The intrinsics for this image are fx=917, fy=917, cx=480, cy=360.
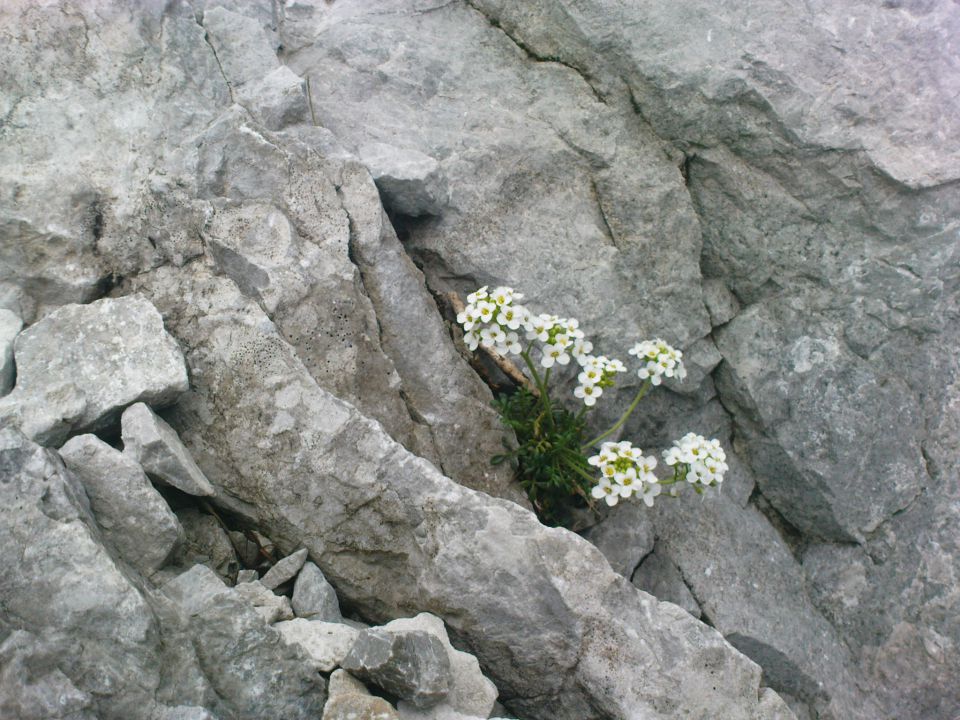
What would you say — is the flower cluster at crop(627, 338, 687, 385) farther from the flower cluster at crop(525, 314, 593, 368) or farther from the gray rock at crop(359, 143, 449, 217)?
the gray rock at crop(359, 143, 449, 217)

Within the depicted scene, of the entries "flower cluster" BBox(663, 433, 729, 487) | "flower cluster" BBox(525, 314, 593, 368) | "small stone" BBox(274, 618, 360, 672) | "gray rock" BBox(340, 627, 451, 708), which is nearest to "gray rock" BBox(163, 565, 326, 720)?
"small stone" BBox(274, 618, 360, 672)

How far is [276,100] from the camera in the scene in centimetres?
465

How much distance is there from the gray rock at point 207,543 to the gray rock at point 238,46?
227cm

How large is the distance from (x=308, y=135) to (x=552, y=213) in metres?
1.37

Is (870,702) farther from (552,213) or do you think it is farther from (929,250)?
(552,213)

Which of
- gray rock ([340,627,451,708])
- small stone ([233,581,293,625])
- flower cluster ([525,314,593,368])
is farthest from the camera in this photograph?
flower cluster ([525,314,593,368])

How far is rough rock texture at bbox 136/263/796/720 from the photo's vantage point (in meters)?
3.61

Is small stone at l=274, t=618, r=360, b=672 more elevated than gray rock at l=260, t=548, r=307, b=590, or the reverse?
small stone at l=274, t=618, r=360, b=672

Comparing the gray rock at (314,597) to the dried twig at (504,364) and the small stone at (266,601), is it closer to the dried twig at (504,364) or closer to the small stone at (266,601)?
the small stone at (266,601)

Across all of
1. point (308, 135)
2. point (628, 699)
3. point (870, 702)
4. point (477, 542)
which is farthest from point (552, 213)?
point (870, 702)

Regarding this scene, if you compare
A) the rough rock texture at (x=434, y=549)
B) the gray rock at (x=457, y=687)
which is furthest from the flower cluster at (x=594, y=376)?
the gray rock at (x=457, y=687)

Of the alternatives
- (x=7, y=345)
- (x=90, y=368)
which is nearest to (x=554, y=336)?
(x=90, y=368)

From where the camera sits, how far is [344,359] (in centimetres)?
415

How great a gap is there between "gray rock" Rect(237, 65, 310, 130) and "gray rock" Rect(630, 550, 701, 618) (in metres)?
2.96
